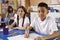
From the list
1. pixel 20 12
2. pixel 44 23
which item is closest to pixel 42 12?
pixel 44 23

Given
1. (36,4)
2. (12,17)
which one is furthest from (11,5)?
(36,4)

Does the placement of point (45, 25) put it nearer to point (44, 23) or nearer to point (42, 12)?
point (44, 23)

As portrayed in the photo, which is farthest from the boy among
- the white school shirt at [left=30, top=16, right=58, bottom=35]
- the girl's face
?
the girl's face

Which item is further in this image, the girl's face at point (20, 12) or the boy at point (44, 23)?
the girl's face at point (20, 12)

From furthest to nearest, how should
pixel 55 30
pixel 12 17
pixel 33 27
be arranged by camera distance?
1. pixel 12 17
2. pixel 33 27
3. pixel 55 30

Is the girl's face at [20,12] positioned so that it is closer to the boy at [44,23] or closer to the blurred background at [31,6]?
the blurred background at [31,6]

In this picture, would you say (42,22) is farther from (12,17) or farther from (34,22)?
(12,17)

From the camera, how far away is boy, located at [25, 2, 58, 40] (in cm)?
136

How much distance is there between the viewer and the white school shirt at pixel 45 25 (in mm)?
1361

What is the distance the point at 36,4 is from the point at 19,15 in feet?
0.83

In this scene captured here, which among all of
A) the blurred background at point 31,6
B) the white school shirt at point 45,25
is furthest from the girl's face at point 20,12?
the white school shirt at point 45,25

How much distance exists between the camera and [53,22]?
4.47 feet

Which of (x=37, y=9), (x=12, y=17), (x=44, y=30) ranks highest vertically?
(x=37, y=9)

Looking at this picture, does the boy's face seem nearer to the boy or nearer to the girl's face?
the boy
